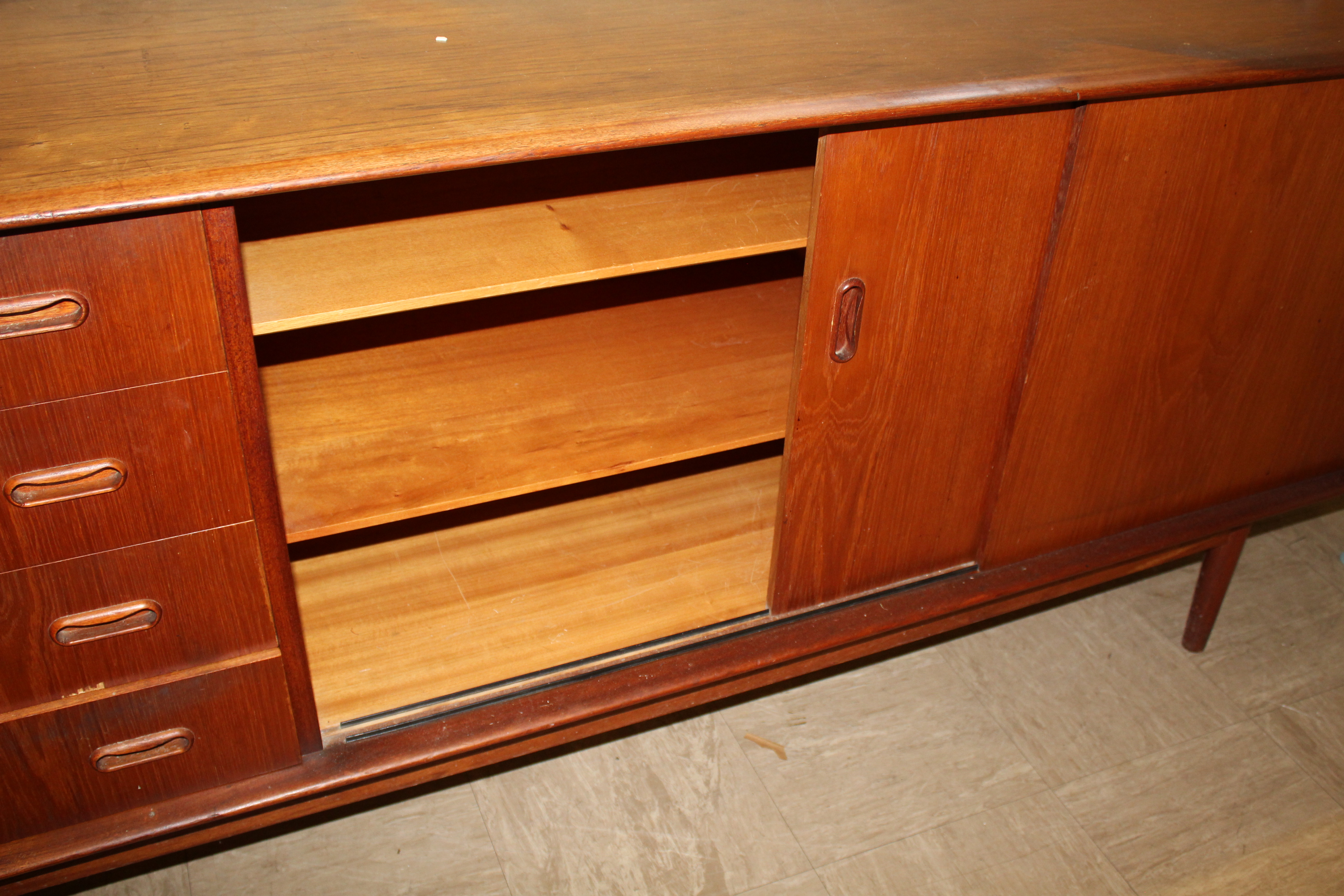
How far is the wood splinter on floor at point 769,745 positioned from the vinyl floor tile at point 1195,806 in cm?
40

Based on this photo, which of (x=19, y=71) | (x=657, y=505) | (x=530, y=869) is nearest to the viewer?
(x=19, y=71)

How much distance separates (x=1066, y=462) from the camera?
54.4 inches

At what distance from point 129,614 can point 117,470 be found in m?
0.15

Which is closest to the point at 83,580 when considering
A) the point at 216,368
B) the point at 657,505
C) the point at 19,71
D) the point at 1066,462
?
the point at 216,368

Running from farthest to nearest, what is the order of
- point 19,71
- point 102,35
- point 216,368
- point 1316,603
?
point 1316,603 < point 102,35 < point 19,71 < point 216,368

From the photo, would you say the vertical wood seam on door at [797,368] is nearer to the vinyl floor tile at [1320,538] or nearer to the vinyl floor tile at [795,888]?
the vinyl floor tile at [795,888]

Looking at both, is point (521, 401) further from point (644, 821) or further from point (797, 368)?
point (644, 821)

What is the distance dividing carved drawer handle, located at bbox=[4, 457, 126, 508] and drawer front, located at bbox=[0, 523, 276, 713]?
7 centimetres

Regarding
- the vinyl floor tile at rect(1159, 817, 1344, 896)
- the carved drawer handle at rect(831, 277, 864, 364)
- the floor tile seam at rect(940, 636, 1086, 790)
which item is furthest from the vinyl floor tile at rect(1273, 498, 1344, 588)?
the carved drawer handle at rect(831, 277, 864, 364)

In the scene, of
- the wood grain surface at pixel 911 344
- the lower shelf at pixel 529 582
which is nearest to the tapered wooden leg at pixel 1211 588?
the wood grain surface at pixel 911 344

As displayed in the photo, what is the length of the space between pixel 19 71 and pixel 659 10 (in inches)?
27.0

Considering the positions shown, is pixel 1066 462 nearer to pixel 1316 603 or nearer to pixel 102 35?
pixel 1316 603

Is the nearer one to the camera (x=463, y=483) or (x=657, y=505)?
(x=463, y=483)

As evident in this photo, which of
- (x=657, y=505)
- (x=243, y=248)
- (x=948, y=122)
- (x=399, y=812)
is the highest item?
(x=948, y=122)
